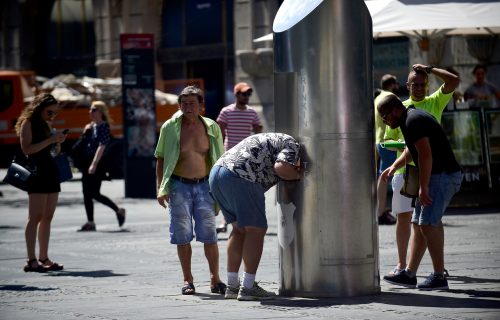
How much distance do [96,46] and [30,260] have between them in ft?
87.9

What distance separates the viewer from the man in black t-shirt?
10.2m

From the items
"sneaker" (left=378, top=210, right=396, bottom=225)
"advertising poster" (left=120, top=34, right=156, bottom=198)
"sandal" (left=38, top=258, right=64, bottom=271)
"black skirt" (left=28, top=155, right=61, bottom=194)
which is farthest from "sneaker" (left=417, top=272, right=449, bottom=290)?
"advertising poster" (left=120, top=34, right=156, bottom=198)

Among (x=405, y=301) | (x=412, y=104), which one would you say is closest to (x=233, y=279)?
(x=405, y=301)

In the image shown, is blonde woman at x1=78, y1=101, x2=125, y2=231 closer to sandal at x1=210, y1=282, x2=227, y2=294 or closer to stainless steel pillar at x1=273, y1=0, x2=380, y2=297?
sandal at x1=210, y1=282, x2=227, y2=294

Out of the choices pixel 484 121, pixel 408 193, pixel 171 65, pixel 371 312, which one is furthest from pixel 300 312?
pixel 171 65

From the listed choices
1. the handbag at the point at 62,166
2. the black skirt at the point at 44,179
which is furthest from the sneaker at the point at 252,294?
the handbag at the point at 62,166

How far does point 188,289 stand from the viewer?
34.9ft

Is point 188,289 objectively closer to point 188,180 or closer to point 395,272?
point 188,180

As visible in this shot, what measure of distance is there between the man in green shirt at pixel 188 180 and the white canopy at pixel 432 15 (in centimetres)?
548

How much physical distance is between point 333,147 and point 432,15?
262 inches

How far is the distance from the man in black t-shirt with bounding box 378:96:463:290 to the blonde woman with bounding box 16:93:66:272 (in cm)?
385

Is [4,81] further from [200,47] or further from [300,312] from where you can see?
[300,312]

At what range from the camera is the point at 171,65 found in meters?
38.1

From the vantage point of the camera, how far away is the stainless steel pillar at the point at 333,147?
10031 millimetres
